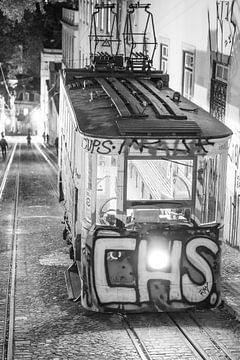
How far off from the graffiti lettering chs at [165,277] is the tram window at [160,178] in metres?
0.65

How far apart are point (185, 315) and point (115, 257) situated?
150cm

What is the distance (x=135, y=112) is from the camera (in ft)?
36.6

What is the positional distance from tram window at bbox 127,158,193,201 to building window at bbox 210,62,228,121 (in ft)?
18.6

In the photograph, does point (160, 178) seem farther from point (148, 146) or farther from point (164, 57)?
point (164, 57)

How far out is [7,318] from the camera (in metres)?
11.4

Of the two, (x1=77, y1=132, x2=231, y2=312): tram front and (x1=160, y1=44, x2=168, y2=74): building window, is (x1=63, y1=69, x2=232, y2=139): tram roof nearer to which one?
(x1=77, y1=132, x2=231, y2=312): tram front

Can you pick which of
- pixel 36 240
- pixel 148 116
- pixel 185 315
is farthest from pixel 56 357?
pixel 36 240

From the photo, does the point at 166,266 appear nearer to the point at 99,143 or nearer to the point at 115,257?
the point at 115,257

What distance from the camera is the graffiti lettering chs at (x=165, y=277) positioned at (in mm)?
10875

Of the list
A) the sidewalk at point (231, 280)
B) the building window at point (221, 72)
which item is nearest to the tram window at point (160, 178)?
the sidewalk at point (231, 280)

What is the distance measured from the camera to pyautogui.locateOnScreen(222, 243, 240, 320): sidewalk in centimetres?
1174

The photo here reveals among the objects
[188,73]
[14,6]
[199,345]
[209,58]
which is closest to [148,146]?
[199,345]

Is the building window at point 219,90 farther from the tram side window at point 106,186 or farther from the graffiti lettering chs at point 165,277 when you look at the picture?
the tram side window at point 106,186

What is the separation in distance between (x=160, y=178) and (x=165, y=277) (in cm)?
138
